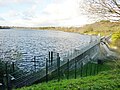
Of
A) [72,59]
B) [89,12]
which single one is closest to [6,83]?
[89,12]

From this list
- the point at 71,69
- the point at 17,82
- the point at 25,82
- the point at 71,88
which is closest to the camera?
the point at 71,88

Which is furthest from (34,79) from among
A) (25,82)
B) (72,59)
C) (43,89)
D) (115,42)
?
(115,42)

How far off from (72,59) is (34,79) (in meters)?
12.1

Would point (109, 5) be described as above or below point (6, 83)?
above

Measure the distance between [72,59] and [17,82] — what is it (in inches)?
595

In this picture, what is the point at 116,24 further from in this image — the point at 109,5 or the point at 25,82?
Answer: the point at 25,82

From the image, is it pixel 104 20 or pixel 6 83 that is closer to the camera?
pixel 6 83

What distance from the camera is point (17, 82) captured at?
1753cm

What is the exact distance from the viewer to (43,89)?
12164 millimetres

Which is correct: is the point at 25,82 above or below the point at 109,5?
below

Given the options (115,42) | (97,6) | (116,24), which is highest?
(97,6)

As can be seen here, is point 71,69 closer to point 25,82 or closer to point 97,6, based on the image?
point 97,6

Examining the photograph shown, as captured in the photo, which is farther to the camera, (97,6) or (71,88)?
(97,6)

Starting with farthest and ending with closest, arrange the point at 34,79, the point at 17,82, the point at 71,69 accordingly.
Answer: the point at 71,69 < the point at 34,79 < the point at 17,82
